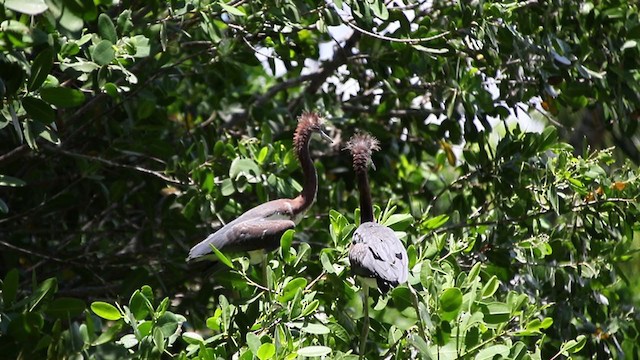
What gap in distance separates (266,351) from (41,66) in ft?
4.36

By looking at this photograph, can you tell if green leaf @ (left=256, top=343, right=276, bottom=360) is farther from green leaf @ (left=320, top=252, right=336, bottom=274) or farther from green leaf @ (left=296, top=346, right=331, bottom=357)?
green leaf @ (left=320, top=252, right=336, bottom=274)

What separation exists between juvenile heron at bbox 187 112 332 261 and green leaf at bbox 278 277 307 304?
516mm

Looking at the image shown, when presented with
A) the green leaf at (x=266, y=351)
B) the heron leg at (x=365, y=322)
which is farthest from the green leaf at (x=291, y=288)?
the green leaf at (x=266, y=351)

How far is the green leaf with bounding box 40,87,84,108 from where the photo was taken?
3689 millimetres

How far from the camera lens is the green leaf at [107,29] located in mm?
4070

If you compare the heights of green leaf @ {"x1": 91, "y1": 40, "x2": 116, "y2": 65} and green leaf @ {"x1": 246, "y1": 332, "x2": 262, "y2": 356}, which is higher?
green leaf @ {"x1": 91, "y1": 40, "x2": 116, "y2": 65}

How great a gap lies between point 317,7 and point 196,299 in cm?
172

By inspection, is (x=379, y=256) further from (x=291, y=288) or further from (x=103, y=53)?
(x=103, y=53)

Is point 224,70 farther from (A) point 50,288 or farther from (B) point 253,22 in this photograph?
(A) point 50,288

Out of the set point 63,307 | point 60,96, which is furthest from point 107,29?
point 63,307

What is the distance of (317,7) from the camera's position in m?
4.84

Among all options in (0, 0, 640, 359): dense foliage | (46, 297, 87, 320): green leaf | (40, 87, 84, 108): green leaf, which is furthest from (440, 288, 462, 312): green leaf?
(40, 87, 84, 108): green leaf

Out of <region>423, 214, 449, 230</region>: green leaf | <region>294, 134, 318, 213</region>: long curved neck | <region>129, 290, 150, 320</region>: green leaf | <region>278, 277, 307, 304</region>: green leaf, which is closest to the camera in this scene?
<region>129, 290, 150, 320</region>: green leaf

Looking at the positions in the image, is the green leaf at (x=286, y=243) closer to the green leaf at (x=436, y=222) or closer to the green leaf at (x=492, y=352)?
the green leaf at (x=492, y=352)
